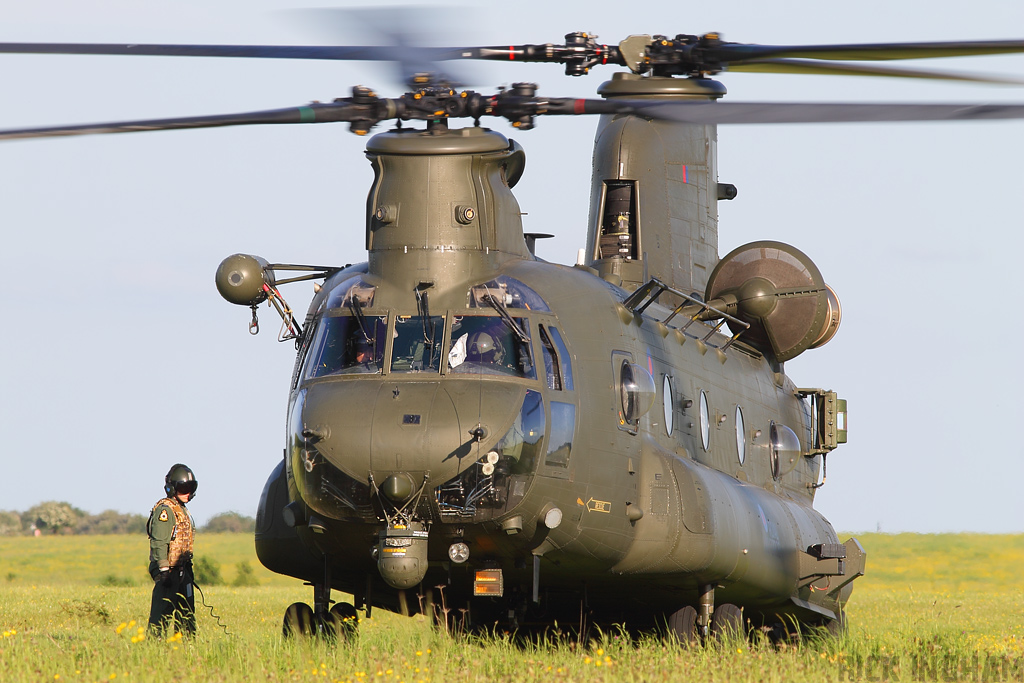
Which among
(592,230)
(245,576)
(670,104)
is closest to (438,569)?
(670,104)

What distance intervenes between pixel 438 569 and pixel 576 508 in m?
1.25

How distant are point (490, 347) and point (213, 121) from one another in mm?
2673

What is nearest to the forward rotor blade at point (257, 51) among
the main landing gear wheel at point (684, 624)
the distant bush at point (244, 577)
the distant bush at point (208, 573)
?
the main landing gear wheel at point (684, 624)

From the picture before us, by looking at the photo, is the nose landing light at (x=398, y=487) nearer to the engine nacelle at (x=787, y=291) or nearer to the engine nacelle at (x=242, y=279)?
the engine nacelle at (x=242, y=279)

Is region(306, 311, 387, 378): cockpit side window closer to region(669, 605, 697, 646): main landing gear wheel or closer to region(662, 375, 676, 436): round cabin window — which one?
region(662, 375, 676, 436): round cabin window

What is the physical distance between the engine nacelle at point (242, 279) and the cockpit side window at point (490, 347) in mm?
1905

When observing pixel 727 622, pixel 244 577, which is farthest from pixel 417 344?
pixel 244 577

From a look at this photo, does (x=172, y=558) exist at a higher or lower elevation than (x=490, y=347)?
lower

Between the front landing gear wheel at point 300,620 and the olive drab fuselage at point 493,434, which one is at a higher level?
the olive drab fuselage at point 493,434

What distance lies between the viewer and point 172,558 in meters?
11.7

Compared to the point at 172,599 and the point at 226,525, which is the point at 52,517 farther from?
the point at 172,599

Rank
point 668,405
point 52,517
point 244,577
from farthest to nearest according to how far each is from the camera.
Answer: point 52,517, point 244,577, point 668,405

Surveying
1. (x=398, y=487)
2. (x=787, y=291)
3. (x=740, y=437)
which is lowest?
(x=398, y=487)

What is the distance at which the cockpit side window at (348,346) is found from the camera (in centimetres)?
1041
